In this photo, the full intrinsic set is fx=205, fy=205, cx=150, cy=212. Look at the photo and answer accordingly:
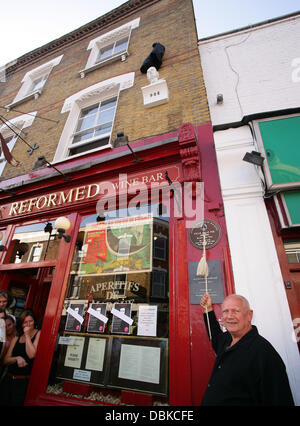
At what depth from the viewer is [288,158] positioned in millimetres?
3188

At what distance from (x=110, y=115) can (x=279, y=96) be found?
4.18 m

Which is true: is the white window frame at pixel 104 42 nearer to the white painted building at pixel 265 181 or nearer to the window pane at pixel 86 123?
the window pane at pixel 86 123

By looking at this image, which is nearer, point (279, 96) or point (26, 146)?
point (279, 96)

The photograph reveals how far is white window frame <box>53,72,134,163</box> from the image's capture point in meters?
5.81

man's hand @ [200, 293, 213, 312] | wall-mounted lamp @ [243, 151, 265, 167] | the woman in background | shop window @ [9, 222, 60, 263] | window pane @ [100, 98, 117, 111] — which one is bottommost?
the woman in background

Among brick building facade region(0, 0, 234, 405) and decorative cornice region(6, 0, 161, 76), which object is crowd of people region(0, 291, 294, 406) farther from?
decorative cornice region(6, 0, 161, 76)

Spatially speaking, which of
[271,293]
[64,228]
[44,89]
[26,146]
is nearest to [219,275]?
[271,293]

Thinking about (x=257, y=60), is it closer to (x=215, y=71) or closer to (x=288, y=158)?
(x=215, y=71)

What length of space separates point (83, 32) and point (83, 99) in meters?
4.48

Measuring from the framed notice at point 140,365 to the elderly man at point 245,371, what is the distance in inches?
43.7

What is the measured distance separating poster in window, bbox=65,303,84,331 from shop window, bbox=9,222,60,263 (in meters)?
1.23

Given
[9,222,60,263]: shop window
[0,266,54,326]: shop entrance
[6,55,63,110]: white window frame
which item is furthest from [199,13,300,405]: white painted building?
[6,55,63,110]: white window frame

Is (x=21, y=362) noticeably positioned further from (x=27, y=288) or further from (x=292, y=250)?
(x=292, y=250)

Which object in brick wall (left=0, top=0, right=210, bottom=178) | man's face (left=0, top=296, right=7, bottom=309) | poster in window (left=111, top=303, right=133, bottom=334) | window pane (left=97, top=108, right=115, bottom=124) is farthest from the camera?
window pane (left=97, top=108, right=115, bottom=124)
